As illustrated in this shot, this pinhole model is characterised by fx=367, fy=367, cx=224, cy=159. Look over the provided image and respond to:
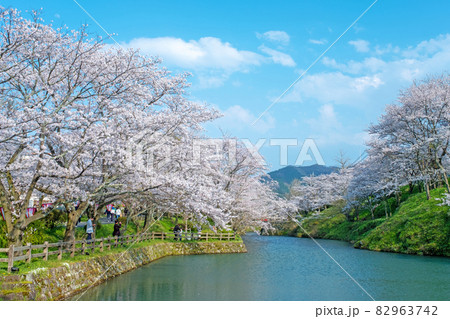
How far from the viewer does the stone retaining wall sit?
10836 millimetres

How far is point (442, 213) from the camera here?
25.4m

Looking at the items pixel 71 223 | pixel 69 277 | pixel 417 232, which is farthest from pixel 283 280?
pixel 417 232

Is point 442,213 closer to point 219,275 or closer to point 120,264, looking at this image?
point 219,275

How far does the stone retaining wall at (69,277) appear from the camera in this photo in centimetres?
1084

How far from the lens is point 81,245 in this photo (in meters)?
17.2

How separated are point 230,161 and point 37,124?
73.6 feet

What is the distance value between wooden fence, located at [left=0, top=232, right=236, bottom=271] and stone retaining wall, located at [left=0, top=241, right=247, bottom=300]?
0.87 m

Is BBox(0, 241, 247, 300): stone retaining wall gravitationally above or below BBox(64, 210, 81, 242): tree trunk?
below

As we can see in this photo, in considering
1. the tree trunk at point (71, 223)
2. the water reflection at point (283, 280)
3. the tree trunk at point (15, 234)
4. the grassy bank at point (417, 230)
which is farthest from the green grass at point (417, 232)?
the tree trunk at point (15, 234)

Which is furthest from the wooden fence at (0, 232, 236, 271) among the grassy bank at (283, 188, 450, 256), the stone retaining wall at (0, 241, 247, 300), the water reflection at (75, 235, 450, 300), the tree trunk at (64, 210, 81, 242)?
the grassy bank at (283, 188, 450, 256)

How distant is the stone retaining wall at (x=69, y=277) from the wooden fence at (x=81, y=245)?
2.85 ft

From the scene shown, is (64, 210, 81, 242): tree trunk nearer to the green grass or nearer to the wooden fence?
the wooden fence

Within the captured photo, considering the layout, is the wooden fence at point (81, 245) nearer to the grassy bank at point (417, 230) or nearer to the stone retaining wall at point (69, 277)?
the stone retaining wall at point (69, 277)

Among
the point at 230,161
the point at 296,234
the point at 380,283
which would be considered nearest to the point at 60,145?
the point at 380,283
